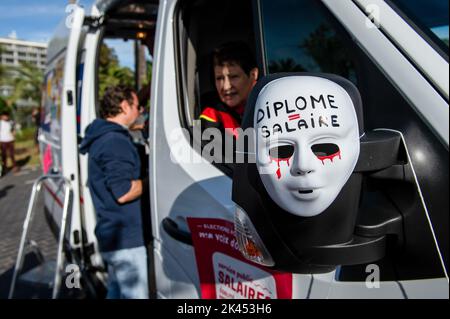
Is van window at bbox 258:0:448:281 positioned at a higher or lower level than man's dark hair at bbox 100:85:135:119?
lower

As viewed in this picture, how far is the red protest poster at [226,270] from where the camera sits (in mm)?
1341

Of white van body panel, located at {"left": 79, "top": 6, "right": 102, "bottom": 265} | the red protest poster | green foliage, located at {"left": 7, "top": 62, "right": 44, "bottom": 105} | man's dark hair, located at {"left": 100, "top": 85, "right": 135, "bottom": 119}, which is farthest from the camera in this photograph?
green foliage, located at {"left": 7, "top": 62, "right": 44, "bottom": 105}

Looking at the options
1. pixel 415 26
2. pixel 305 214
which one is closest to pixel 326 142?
pixel 305 214

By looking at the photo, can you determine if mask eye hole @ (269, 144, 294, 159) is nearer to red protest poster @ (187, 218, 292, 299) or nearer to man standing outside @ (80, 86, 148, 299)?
red protest poster @ (187, 218, 292, 299)

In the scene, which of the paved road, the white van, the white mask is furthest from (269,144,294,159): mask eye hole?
the paved road

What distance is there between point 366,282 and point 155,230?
121 centimetres

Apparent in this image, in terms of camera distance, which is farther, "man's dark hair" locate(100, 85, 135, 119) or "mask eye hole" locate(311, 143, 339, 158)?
"man's dark hair" locate(100, 85, 135, 119)

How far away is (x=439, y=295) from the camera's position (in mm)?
887

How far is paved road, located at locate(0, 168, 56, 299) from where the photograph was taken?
3.93m

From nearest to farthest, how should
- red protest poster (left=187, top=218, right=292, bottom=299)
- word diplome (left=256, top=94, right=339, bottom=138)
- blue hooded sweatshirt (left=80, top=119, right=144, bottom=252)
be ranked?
word diplome (left=256, top=94, right=339, bottom=138), red protest poster (left=187, top=218, right=292, bottom=299), blue hooded sweatshirt (left=80, top=119, right=144, bottom=252)

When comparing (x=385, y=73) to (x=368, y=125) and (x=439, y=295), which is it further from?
(x=439, y=295)

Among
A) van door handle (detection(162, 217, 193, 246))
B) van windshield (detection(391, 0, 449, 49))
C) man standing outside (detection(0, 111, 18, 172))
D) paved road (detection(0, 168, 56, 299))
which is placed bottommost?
paved road (detection(0, 168, 56, 299))

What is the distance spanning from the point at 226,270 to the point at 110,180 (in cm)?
107

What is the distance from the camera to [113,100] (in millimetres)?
2627
